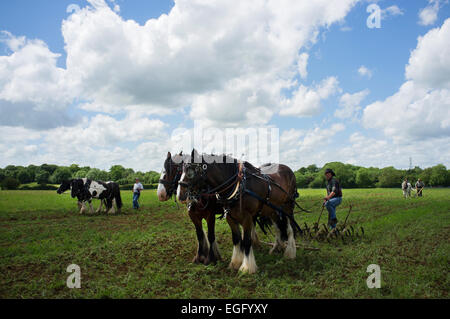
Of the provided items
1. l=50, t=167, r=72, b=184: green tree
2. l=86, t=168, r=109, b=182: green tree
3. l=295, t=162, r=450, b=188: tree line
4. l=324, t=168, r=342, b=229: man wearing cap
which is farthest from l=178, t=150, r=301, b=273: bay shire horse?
l=86, t=168, r=109, b=182: green tree

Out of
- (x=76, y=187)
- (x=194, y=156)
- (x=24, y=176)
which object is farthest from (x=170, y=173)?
(x=24, y=176)

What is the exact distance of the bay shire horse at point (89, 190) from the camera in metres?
14.8

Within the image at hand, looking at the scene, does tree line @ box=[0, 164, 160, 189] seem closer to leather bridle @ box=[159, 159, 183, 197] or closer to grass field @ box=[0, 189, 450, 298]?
grass field @ box=[0, 189, 450, 298]

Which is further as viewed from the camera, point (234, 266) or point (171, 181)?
point (171, 181)

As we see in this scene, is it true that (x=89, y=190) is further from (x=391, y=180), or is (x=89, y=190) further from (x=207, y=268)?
(x=391, y=180)

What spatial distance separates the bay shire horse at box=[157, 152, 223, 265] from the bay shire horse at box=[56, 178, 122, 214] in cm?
1121

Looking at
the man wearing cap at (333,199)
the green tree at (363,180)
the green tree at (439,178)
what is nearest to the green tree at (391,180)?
the green tree at (363,180)

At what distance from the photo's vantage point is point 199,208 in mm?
5805

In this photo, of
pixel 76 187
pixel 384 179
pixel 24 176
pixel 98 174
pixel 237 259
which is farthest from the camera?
pixel 98 174

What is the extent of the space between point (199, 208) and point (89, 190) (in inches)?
463

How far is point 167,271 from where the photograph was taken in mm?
5395

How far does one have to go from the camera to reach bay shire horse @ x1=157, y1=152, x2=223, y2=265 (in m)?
5.77

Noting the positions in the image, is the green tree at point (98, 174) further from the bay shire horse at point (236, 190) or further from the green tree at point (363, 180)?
the bay shire horse at point (236, 190)
